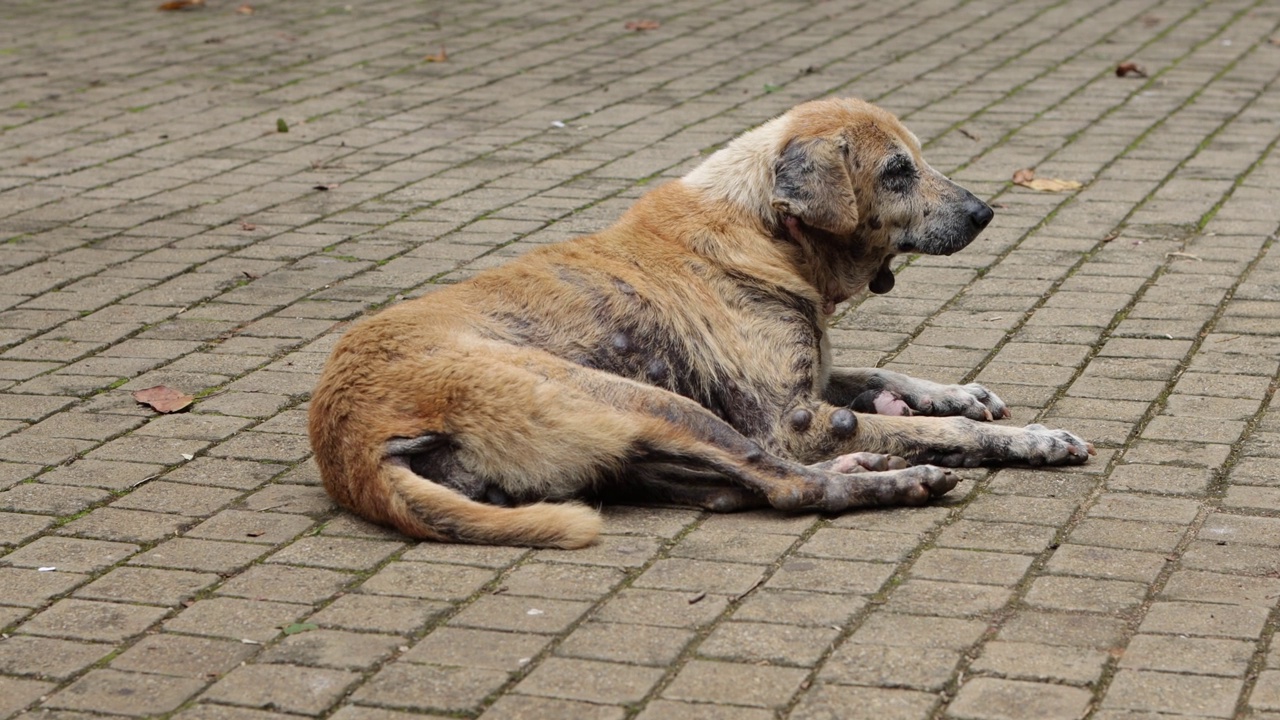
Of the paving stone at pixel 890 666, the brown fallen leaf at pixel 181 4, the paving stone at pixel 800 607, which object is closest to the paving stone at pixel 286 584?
the paving stone at pixel 800 607

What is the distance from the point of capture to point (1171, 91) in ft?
37.8

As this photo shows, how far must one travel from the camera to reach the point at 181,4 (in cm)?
1513

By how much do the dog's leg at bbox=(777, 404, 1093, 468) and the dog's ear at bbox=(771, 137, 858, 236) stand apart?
657 millimetres

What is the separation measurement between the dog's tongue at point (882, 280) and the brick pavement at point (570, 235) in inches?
22.1

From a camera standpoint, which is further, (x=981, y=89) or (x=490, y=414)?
(x=981, y=89)

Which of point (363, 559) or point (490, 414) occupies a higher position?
point (490, 414)

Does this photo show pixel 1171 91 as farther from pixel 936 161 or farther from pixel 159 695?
pixel 159 695

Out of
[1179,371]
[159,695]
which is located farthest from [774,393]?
[159,695]

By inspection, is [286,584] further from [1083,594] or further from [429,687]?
[1083,594]

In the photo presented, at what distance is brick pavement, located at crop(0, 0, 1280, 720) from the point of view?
4277mm

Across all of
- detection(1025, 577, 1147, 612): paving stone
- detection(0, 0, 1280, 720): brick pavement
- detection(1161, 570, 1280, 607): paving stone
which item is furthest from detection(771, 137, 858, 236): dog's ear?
detection(1161, 570, 1280, 607): paving stone

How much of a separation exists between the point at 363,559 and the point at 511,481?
1.66 ft

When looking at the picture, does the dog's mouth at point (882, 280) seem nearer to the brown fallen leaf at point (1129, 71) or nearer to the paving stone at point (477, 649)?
the paving stone at point (477, 649)

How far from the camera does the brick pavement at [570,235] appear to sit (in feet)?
14.0
